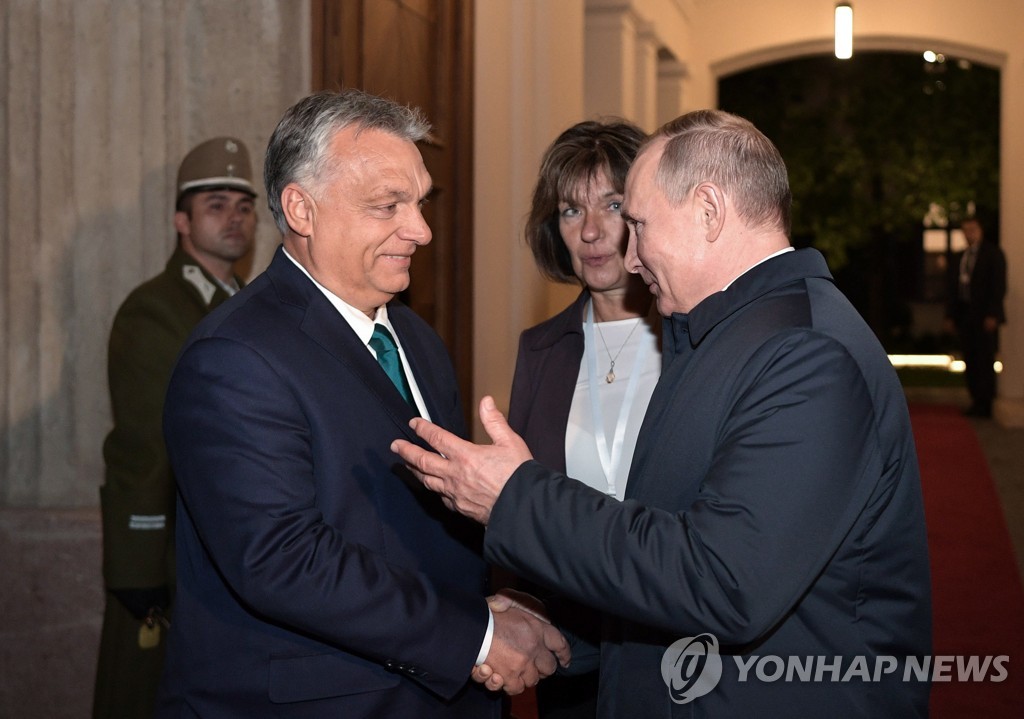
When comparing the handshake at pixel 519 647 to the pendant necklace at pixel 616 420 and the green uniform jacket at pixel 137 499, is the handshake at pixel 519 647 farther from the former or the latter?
the green uniform jacket at pixel 137 499

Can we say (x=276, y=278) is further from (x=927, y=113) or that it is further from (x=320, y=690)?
(x=927, y=113)

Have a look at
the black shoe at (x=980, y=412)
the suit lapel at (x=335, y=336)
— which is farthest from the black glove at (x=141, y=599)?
the black shoe at (x=980, y=412)

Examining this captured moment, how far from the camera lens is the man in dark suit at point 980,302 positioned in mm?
12898

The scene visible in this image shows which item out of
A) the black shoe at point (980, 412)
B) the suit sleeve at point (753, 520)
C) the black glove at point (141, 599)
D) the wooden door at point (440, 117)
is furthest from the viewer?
the black shoe at point (980, 412)

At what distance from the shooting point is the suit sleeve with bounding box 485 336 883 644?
1.72 metres

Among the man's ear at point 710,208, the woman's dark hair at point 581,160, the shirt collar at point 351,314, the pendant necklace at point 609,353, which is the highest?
the woman's dark hair at point 581,160

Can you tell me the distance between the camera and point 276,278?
225 centimetres

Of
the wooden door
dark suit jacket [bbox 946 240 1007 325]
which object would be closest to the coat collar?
the wooden door

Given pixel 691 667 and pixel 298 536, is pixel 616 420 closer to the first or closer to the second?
pixel 691 667

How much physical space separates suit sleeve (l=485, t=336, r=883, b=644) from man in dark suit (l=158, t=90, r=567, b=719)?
0.41 meters

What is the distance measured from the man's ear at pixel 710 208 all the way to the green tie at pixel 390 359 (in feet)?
2.43

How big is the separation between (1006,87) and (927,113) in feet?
26.0

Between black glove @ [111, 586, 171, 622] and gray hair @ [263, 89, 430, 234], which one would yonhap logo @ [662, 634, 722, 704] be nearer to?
gray hair @ [263, 89, 430, 234]

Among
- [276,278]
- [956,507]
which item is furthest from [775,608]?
[956,507]
